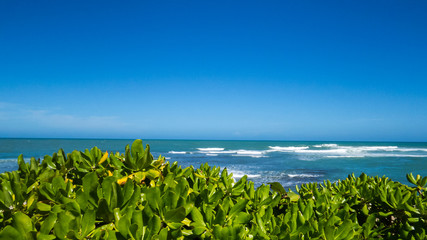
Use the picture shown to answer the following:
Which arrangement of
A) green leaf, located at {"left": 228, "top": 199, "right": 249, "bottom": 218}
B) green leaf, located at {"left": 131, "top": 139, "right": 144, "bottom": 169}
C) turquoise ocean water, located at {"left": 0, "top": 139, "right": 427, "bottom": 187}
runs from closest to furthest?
green leaf, located at {"left": 228, "top": 199, "right": 249, "bottom": 218} < green leaf, located at {"left": 131, "top": 139, "right": 144, "bottom": 169} < turquoise ocean water, located at {"left": 0, "top": 139, "right": 427, "bottom": 187}

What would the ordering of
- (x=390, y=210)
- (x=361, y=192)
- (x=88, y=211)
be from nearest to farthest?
(x=88, y=211) < (x=390, y=210) < (x=361, y=192)

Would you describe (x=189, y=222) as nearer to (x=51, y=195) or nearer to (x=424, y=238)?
(x=51, y=195)

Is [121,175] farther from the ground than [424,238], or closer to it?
farther from the ground

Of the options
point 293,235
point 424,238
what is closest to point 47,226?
point 293,235

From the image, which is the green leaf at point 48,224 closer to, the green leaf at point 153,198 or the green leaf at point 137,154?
the green leaf at point 153,198

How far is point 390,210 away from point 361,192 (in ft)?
0.66

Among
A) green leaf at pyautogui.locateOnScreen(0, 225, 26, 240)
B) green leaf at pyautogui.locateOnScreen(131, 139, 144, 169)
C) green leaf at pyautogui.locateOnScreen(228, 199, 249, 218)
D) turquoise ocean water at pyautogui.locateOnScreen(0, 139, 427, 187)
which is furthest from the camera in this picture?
turquoise ocean water at pyautogui.locateOnScreen(0, 139, 427, 187)

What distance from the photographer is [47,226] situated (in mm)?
996

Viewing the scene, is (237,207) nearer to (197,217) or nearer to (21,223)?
(197,217)

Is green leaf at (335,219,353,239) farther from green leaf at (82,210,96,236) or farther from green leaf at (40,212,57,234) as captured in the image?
green leaf at (40,212,57,234)

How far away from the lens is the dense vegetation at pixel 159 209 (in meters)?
1.00

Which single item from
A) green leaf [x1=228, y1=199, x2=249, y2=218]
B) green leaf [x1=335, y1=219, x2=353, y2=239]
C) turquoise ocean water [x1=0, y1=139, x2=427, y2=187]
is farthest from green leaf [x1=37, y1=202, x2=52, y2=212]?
turquoise ocean water [x1=0, y1=139, x2=427, y2=187]

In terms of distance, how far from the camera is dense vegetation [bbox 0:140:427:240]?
1004mm

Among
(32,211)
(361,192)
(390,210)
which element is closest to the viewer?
(32,211)
